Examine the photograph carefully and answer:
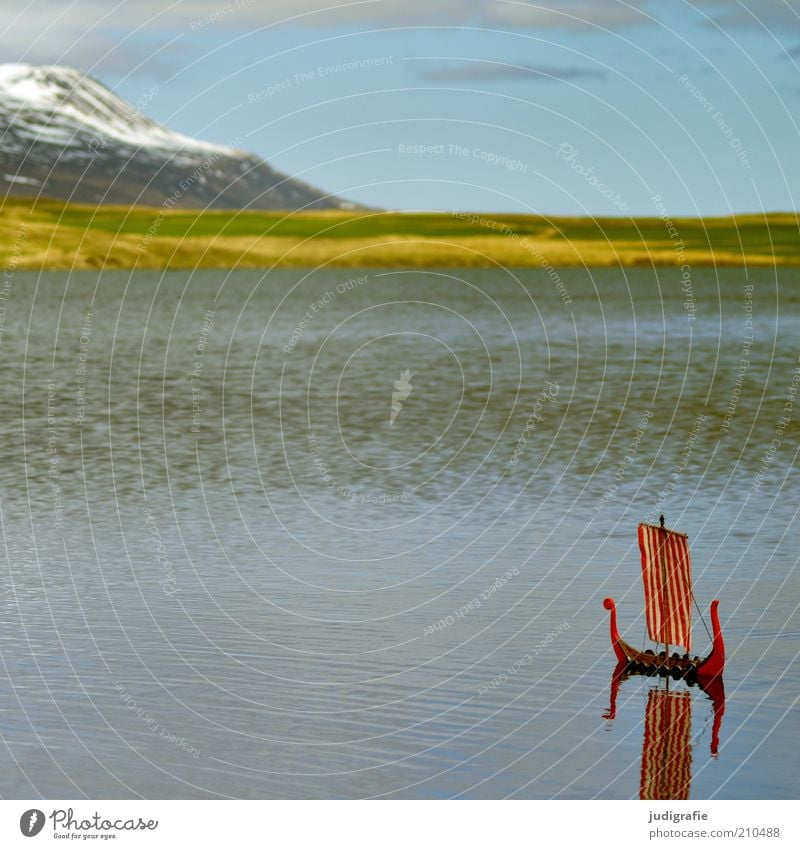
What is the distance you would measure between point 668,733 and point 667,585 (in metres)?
5.04

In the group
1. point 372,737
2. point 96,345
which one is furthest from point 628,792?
point 96,345

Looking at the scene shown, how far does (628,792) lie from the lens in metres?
26.0

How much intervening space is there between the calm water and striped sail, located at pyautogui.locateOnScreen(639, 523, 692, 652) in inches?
37.1

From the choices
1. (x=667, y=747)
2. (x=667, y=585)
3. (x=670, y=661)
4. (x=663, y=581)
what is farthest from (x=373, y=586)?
(x=667, y=747)

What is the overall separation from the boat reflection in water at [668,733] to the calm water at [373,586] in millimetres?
198

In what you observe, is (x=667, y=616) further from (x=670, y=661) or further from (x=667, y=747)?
(x=667, y=747)

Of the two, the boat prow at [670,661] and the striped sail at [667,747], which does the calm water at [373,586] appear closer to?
the striped sail at [667,747]

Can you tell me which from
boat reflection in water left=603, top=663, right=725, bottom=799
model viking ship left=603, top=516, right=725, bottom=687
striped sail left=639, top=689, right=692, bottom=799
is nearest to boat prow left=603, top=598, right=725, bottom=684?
model viking ship left=603, top=516, right=725, bottom=687

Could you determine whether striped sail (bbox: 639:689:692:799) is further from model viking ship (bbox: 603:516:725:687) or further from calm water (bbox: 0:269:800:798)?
model viking ship (bbox: 603:516:725:687)

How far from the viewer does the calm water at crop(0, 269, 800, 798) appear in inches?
1071

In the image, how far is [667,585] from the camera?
1305 inches

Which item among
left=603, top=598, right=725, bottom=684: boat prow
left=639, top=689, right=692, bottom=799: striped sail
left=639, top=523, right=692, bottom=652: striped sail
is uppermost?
left=639, top=523, right=692, bottom=652: striped sail

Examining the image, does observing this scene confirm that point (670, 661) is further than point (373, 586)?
No

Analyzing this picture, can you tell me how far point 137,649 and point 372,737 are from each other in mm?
6879
